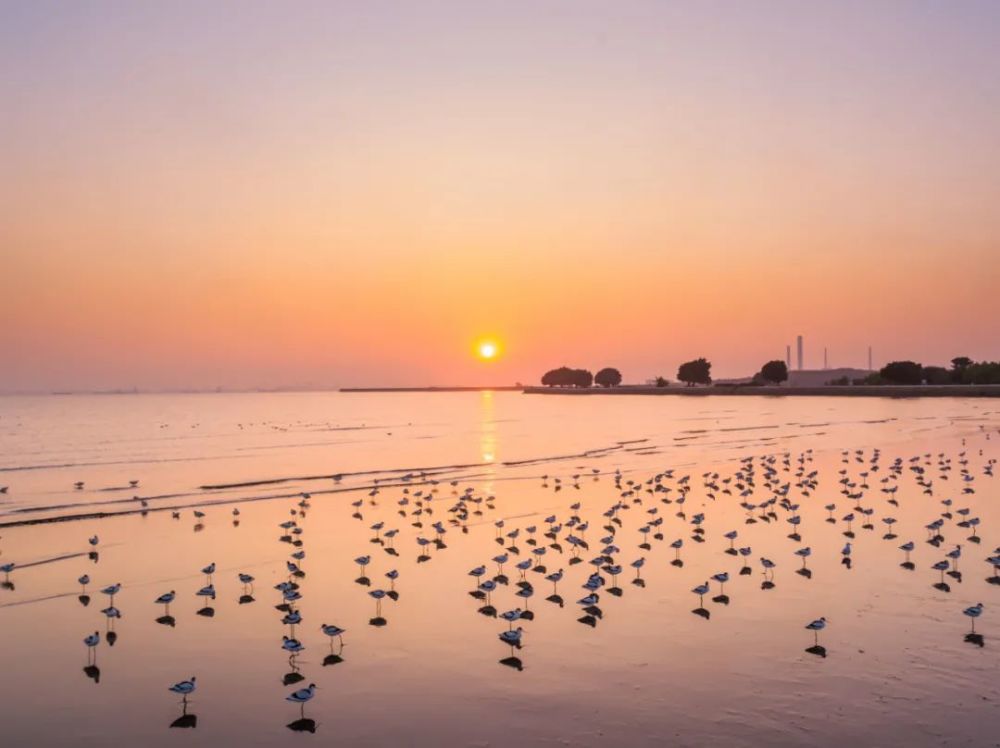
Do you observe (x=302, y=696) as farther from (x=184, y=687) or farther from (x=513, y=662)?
(x=513, y=662)

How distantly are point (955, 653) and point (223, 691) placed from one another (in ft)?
46.1

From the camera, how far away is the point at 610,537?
24656mm

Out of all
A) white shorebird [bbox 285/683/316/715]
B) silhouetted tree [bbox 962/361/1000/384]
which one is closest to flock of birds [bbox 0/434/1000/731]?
white shorebird [bbox 285/683/316/715]

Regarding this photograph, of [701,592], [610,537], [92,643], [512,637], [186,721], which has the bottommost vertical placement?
[186,721]

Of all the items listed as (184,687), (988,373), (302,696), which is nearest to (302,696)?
(302,696)

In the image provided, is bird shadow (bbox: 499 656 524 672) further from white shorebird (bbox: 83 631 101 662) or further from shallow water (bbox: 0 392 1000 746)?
white shorebird (bbox: 83 631 101 662)

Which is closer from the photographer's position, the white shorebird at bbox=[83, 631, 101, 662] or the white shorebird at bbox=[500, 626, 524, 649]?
the white shorebird at bbox=[500, 626, 524, 649]

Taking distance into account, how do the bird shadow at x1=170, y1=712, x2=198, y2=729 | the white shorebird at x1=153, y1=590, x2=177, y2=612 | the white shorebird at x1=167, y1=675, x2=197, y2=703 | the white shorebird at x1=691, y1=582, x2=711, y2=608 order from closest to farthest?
the bird shadow at x1=170, y1=712, x2=198, y2=729 → the white shorebird at x1=167, y1=675, x2=197, y2=703 → the white shorebird at x1=691, y1=582, x2=711, y2=608 → the white shorebird at x1=153, y1=590, x2=177, y2=612

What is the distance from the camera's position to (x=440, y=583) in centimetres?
2166

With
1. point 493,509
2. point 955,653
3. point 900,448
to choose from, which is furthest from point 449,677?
point 900,448

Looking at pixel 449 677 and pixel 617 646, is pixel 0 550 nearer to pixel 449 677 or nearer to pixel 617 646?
pixel 449 677

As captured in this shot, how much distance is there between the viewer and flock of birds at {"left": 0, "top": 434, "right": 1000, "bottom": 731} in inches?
709

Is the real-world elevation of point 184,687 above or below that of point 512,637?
below

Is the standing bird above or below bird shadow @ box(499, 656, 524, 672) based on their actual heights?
above
